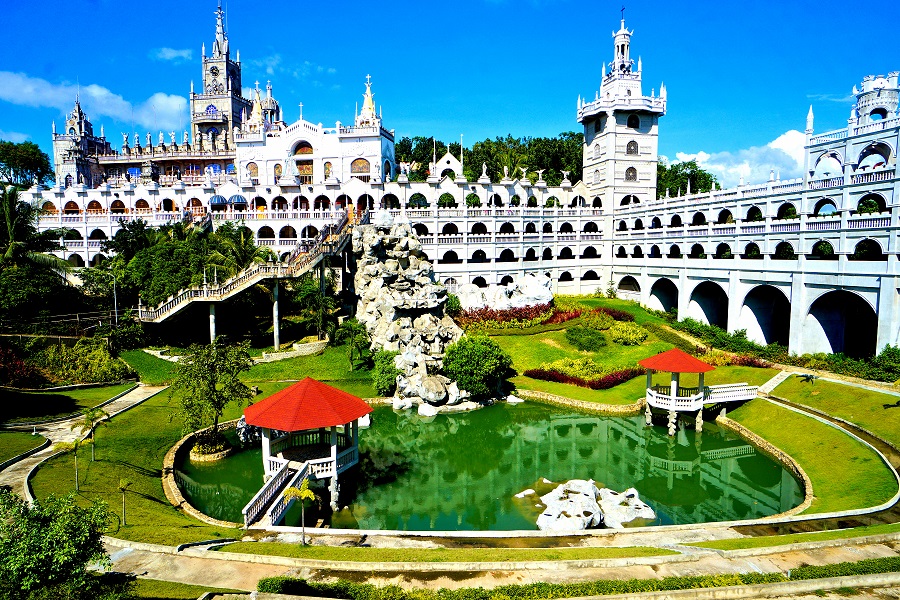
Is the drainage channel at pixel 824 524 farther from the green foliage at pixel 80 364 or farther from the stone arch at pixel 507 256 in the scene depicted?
the stone arch at pixel 507 256

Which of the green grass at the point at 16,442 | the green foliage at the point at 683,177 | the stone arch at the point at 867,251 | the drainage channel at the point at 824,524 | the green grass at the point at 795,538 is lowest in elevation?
the drainage channel at the point at 824,524

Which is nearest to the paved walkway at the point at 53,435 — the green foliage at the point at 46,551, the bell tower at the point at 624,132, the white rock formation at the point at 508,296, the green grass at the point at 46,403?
the green grass at the point at 46,403

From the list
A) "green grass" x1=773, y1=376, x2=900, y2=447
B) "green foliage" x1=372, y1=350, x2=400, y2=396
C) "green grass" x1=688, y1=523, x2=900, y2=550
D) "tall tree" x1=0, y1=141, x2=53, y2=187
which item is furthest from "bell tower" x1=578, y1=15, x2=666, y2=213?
"tall tree" x1=0, y1=141, x2=53, y2=187

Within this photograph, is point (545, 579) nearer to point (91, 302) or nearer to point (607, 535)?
point (607, 535)

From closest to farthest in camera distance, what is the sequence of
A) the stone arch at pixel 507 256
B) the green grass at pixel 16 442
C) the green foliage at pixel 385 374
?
1. the green grass at pixel 16 442
2. the green foliage at pixel 385 374
3. the stone arch at pixel 507 256

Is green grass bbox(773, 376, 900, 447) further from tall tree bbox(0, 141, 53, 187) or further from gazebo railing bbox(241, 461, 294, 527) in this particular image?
tall tree bbox(0, 141, 53, 187)

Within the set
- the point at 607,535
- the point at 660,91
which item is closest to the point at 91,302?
the point at 607,535
